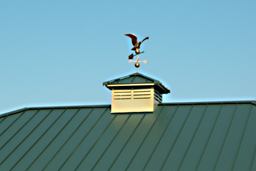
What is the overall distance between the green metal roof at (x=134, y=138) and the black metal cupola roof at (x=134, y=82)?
1.12m

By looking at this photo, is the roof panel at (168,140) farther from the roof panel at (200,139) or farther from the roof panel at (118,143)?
the roof panel at (118,143)

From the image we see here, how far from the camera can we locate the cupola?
23234mm

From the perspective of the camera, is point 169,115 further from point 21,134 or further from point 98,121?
point 21,134

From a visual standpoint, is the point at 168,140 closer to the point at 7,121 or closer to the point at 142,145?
the point at 142,145

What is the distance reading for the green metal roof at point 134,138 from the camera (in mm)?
19109

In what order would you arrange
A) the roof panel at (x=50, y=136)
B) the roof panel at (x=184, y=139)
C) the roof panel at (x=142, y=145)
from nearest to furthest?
the roof panel at (x=184, y=139)
the roof panel at (x=142, y=145)
the roof panel at (x=50, y=136)

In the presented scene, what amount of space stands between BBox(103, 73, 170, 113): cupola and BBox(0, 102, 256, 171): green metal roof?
0.37 metres

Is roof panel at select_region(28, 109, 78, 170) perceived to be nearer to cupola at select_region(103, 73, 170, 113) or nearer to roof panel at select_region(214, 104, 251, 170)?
cupola at select_region(103, 73, 170, 113)

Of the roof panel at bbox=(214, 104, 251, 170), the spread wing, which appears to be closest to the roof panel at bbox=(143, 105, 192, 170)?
the roof panel at bbox=(214, 104, 251, 170)

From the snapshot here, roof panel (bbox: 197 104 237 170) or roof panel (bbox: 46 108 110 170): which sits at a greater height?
roof panel (bbox: 197 104 237 170)

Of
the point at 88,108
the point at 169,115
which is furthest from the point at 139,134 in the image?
the point at 88,108

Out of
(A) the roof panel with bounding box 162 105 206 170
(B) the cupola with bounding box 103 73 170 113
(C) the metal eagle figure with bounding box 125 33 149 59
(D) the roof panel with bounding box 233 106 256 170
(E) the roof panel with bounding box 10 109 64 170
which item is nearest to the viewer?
(D) the roof panel with bounding box 233 106 256 170

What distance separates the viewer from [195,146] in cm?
1973

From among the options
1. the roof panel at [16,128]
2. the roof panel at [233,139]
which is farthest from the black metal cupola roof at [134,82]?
the roof panel at [16,128]
